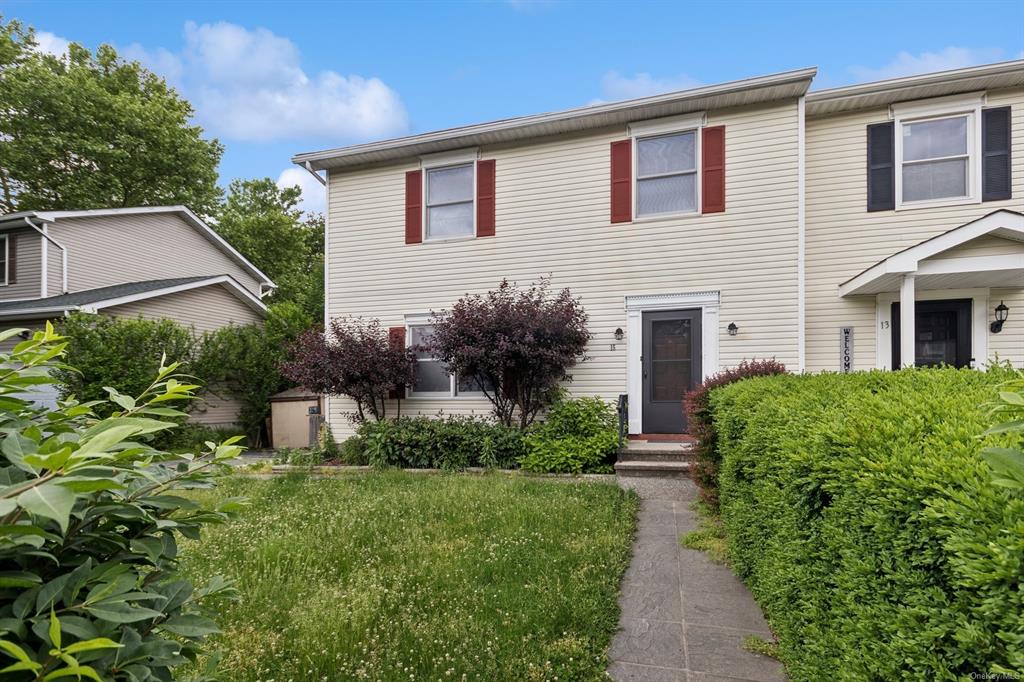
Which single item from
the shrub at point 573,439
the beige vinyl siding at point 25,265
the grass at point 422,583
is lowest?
the grass at point 422,583

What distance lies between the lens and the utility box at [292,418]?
11.2m

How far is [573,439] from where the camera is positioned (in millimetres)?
7352

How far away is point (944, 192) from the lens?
7340 mm

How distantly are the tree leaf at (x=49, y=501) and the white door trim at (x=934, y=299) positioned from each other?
847 centimetres

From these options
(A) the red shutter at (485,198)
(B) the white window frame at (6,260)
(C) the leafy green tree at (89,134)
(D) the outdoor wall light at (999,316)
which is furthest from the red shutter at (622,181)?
(C) the leafy green tree at (89,134)

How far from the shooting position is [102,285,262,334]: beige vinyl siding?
11.8 metres

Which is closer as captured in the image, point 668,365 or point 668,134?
point 668,365

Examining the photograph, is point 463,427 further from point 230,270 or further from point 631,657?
point 230,270

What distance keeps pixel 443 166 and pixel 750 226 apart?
5.70 meters

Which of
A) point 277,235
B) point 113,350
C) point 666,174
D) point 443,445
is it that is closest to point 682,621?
point 443,445

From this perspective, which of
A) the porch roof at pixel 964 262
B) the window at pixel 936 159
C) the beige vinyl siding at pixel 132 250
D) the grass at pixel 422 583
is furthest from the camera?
the beige vinyl siding at pixel 132 250

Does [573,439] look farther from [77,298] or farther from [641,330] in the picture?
[77,298]

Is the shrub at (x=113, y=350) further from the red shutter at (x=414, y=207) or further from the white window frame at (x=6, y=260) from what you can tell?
the red shutter at (x=414, y=207)

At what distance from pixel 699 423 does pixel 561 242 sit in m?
4.55
